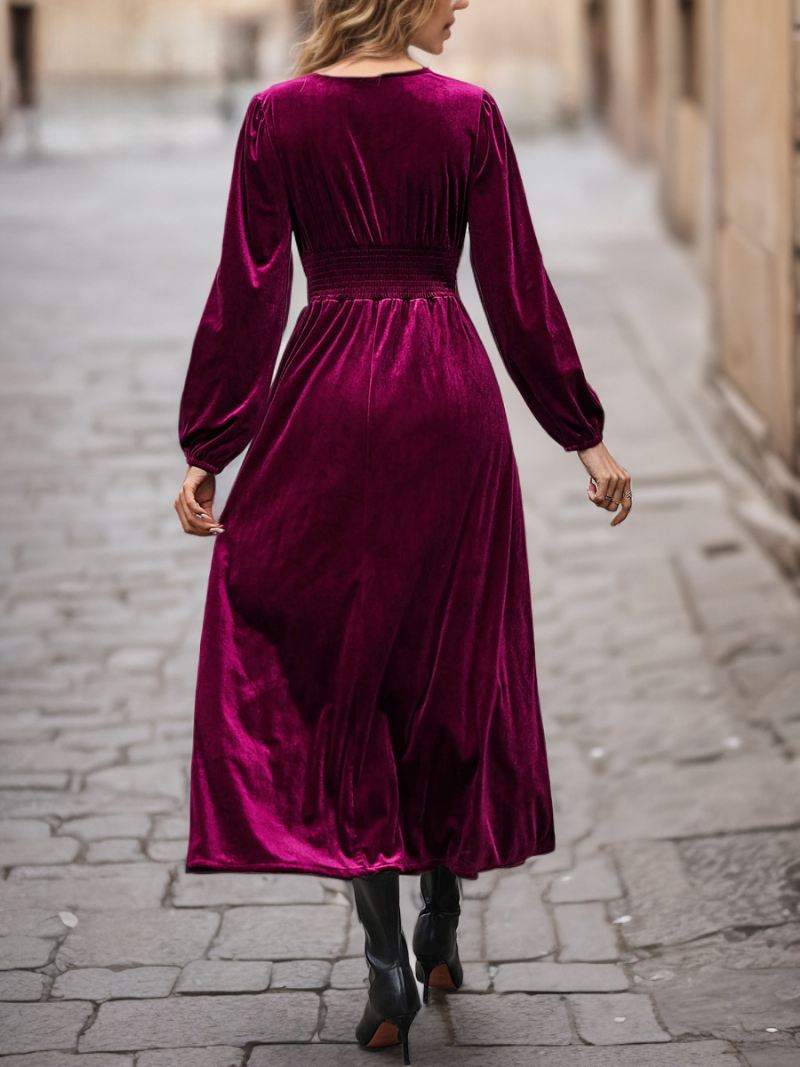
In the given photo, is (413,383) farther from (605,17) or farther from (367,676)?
(605,17)

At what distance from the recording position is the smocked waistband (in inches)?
125

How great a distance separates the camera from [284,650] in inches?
129

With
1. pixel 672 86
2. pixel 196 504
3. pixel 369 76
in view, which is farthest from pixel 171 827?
pixel 672 86

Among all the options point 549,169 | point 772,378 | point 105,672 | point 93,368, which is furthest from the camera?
point 549,169

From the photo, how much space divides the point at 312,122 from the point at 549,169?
17543mm

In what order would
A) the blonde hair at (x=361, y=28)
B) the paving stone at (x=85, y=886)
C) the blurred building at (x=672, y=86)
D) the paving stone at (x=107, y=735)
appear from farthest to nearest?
the blurred building at (x=672, y=86)
the paving stone at (x=107, y=735)
the paving stone at (x=85, y=886)
the blonde hair at (x=361, y=28)

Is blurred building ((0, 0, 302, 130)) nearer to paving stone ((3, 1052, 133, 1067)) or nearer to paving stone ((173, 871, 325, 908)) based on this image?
paving stone ((173, 871, 325, 908))

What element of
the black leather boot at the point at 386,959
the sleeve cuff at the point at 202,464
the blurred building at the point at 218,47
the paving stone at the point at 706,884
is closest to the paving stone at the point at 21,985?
the black leather boot at the point at 386,959

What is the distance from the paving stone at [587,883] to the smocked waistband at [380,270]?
167 cm

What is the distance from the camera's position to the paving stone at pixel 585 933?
3.87 m

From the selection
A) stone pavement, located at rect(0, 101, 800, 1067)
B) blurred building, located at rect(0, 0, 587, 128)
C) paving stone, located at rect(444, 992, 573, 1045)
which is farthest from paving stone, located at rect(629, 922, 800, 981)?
blurred building, located at rect(0, 0, 587, 128)

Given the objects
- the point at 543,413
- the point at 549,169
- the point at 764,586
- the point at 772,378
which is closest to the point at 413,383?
the point at 543,413

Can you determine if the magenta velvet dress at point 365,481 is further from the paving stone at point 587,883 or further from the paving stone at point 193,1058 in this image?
the paving stone at point 587,883

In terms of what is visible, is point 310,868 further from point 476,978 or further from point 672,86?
point 672,86
